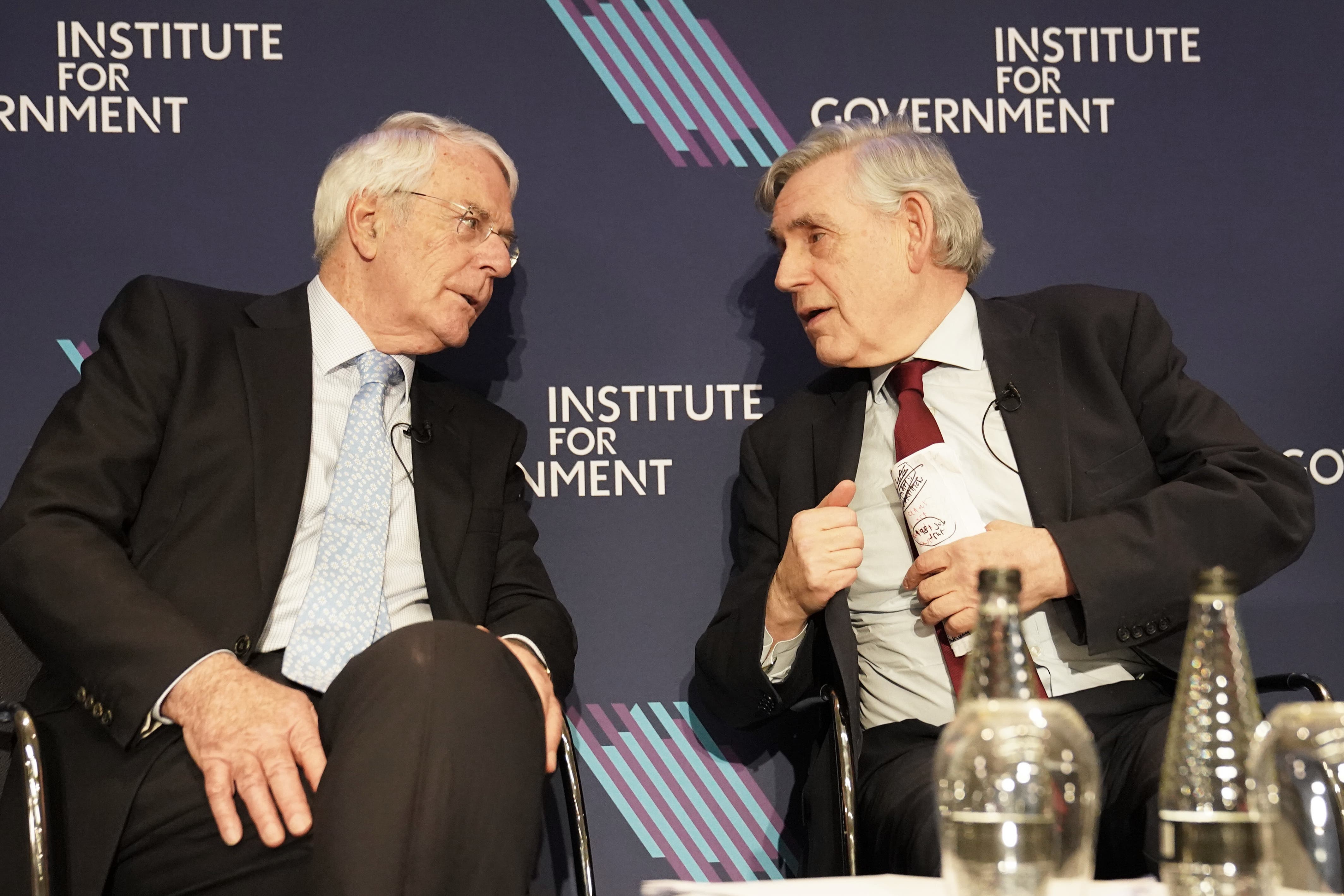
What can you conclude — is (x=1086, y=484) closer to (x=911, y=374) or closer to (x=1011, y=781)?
(x=911, y=374)

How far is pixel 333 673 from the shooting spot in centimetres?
244

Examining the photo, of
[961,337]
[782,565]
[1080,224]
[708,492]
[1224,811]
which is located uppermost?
[1080,224]

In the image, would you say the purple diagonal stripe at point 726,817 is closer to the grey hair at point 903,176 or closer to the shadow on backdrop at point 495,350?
the shadow on backdrop at point 495,350

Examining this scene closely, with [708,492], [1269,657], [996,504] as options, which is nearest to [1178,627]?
[996,504]

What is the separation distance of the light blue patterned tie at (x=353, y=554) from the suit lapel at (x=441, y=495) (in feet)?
0.31

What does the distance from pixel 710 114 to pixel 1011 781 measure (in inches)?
101

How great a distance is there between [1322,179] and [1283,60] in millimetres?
349

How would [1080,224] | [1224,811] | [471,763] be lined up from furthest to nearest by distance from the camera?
[1080,224] < [471,763] < [1224,811]

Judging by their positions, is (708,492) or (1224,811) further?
(708,492)

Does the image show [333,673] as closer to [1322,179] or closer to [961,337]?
[961,337]

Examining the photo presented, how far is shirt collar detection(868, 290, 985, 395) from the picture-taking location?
2918mm

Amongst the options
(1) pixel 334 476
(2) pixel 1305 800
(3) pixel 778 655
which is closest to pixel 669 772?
(3) pixel 778 655

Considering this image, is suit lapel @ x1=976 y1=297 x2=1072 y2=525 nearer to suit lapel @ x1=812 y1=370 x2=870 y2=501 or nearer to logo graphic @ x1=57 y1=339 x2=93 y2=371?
suit lapel @ x1=812 y1=370 x2=870 y2=501

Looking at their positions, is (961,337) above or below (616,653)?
above
